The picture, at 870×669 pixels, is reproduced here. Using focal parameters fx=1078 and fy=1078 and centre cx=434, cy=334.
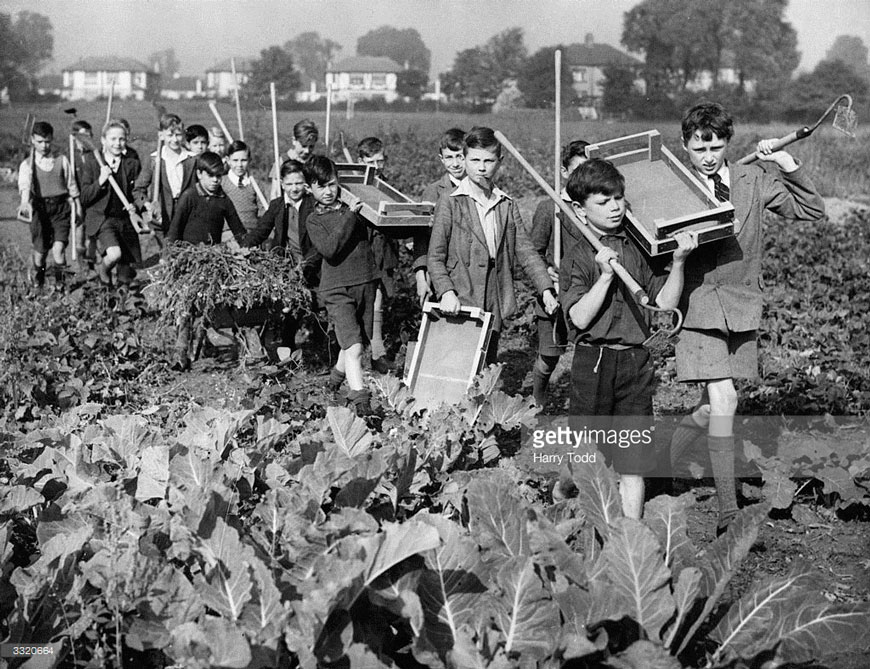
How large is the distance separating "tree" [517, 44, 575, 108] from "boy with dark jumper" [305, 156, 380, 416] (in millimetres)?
18829

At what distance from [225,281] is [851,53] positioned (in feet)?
130

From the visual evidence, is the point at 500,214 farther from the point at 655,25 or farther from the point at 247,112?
the point at 655,25

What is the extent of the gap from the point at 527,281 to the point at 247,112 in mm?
17264

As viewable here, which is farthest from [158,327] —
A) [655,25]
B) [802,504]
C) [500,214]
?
[655,25]

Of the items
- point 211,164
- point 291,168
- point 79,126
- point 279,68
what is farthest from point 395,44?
point 291,168

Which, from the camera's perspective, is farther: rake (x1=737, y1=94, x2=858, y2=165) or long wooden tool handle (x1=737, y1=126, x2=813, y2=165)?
rake (x1=737, y1=94, x2=858, y2=165)

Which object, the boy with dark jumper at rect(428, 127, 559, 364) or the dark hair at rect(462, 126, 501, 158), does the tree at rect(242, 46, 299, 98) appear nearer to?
the boy with dark jumper at rect(428, 127, 559, 364)

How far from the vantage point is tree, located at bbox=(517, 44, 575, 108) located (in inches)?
1002

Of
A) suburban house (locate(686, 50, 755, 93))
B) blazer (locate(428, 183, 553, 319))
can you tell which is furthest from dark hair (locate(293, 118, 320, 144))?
suburban house (locate(686, 50, 755, 93))

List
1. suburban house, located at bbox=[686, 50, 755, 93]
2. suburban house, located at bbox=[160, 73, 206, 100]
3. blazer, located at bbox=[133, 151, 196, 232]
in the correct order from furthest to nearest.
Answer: suburban house, located at bbox=[160, 73, 206, 100]
suburban house, located at bbox=[686, 50, 755, 93]
blazer, located at bbox=[133, 151, 196, 232]

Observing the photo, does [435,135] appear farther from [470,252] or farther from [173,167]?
[470,252]

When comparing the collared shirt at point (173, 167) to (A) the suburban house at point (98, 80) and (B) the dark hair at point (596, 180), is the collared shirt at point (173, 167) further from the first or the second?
(A) the suburban house at point (98, 80)

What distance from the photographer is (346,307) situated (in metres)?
5.50

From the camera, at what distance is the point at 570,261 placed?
3.72 meters
